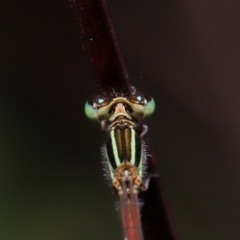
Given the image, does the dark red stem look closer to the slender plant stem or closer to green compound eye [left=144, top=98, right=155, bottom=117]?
the slender plant stem

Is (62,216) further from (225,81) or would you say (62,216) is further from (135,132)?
(225,81)

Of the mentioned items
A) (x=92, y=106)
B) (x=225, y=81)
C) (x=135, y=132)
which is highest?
(x=225, y=81)

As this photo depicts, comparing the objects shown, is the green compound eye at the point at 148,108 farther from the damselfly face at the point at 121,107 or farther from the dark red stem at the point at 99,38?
the dark red stem at the point at 99,38

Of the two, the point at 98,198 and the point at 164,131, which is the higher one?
the point at 164,131

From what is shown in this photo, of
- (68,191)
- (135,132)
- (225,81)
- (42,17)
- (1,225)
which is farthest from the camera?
(42,17)

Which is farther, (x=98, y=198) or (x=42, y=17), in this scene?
(x=42, y=17)

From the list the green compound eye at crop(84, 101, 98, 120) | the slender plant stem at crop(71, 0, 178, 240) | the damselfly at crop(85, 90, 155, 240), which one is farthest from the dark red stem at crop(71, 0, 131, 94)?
the green compound eye at crop(84, 101, 98, 120)

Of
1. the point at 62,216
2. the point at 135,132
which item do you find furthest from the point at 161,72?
the point at 135,132
